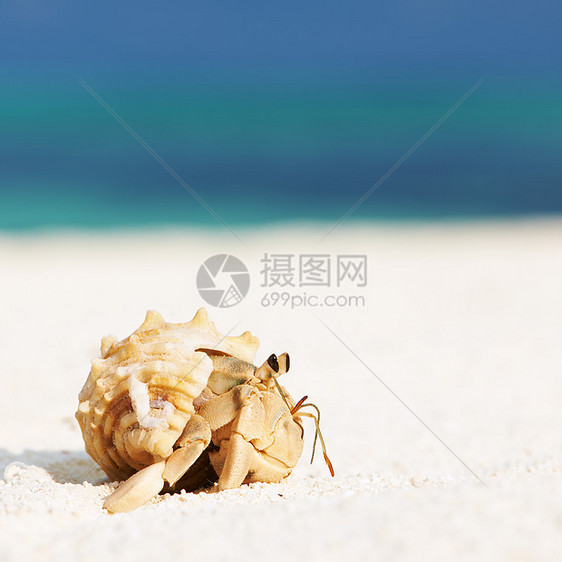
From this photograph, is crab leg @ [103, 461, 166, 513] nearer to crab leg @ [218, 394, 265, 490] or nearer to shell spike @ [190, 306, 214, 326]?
crab leg @ [218, 394, 265, 490]

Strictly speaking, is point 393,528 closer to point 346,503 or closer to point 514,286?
point 346,503

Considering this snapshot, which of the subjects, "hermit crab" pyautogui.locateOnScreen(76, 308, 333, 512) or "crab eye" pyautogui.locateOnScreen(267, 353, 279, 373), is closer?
"hermit crab" pyautogui.locateOnScreen(76, 308, 333, 512)

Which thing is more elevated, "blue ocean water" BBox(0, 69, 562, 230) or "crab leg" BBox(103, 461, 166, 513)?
"blue ocean water" BBox(0, 69, 562, 230)

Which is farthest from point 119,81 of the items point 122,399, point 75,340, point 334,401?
point 122,399

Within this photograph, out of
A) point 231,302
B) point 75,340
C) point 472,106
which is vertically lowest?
point 75,340
